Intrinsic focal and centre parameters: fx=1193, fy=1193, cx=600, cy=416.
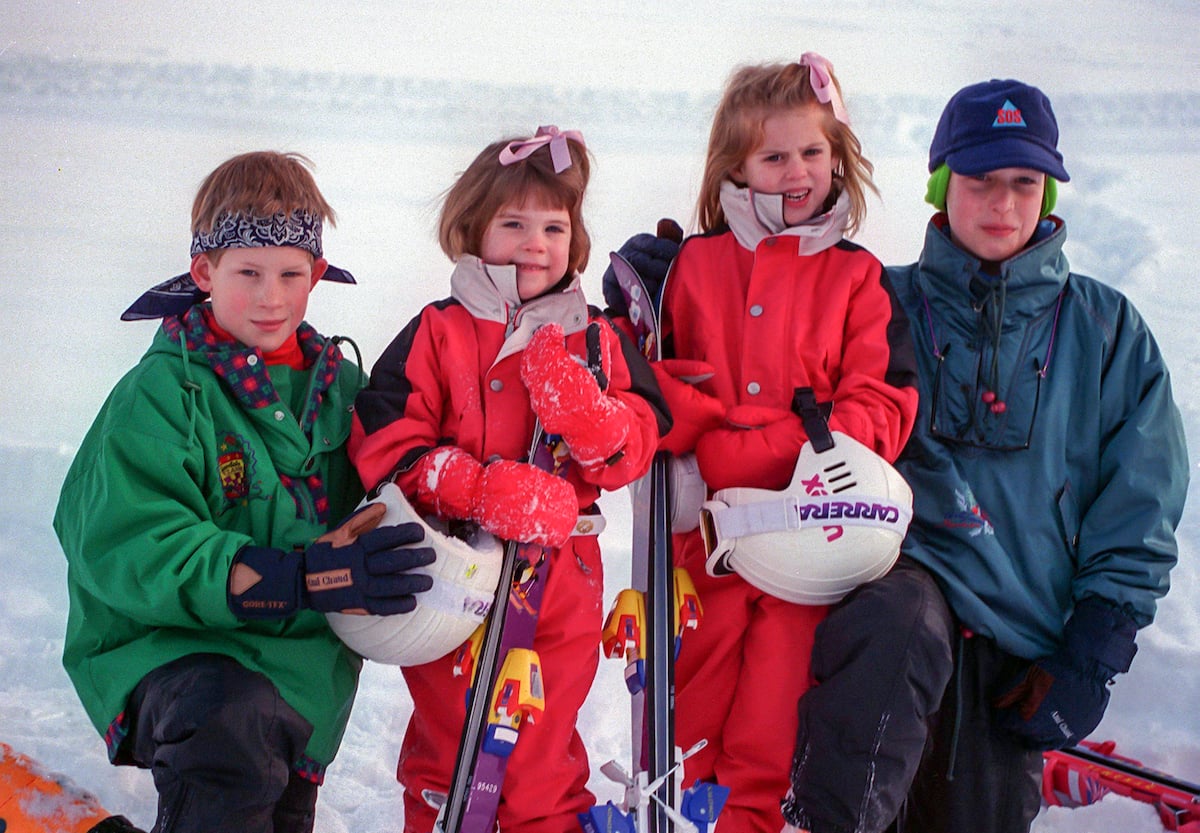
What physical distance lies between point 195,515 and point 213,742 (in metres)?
0.41

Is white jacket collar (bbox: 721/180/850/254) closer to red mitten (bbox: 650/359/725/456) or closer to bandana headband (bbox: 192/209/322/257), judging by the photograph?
red mitten (bbox: 650/359/725/456)

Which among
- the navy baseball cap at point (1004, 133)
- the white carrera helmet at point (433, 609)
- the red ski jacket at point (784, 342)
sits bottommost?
the white carrera helmet at point (433, 609)

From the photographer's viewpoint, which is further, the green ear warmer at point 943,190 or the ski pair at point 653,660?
the green ear warmer at point 943,190

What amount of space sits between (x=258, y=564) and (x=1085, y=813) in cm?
236

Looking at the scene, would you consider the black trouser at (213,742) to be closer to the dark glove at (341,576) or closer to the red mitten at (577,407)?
the dark glove at (341,576)

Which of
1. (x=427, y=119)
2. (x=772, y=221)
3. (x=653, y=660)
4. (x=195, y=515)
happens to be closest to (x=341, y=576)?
(x=195, y=515)

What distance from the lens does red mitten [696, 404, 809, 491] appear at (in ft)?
7.82

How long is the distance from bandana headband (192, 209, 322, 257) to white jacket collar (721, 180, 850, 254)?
93cm

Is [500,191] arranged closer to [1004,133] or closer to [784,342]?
[784,342]

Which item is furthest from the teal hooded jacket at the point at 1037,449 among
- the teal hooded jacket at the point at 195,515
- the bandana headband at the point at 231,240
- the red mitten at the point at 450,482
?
the bandana headband at the point at 231,240

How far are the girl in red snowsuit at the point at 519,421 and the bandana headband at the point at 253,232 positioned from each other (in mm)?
300

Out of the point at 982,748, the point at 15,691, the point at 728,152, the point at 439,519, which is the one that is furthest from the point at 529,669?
the point at 15,691

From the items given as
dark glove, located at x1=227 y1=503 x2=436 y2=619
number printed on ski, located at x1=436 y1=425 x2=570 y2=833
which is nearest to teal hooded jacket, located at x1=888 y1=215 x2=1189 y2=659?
number printed on ski, located at x1=436 y1=425 x2=570 y2=833

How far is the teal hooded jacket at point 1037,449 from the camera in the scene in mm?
2434
